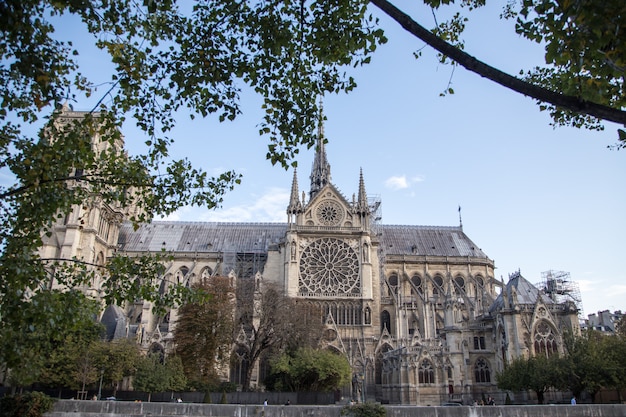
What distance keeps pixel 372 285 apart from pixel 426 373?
1092 cm

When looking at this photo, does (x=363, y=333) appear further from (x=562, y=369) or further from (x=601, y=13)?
(x=601, y=13)

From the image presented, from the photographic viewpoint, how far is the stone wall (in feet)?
78.9

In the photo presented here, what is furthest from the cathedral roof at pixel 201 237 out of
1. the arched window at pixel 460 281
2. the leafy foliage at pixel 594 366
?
the leafy foliage at pixel 594 366

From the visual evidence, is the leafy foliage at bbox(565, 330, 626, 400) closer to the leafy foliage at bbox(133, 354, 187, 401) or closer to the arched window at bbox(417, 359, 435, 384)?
the arched window at bbox(417, 359, 435, 384)

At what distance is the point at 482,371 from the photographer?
4066cm

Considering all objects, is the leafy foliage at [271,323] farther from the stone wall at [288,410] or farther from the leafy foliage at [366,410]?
the leafy foliage at [366,410]

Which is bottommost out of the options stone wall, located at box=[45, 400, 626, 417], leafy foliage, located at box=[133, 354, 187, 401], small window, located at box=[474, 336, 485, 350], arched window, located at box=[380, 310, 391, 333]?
stone wall, located at box=[45, 400, 626, 417]

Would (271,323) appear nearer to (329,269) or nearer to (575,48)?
(329,269)

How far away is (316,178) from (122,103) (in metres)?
51.9

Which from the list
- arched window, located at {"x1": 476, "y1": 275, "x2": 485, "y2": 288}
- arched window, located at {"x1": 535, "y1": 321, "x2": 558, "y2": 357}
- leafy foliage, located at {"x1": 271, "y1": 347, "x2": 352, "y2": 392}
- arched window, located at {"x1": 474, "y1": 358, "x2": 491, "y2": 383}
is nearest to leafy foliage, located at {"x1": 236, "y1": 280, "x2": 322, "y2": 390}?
leafy foliage, located at {"x1": 271, "y1": 347, "x2": 352, "y2": 392}

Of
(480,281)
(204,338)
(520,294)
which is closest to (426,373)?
(520,294)

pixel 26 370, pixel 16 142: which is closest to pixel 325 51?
pixel 16 142

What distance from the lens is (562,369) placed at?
30.3m

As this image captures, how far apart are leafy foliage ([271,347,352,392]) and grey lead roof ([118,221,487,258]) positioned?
23145 millimetres
